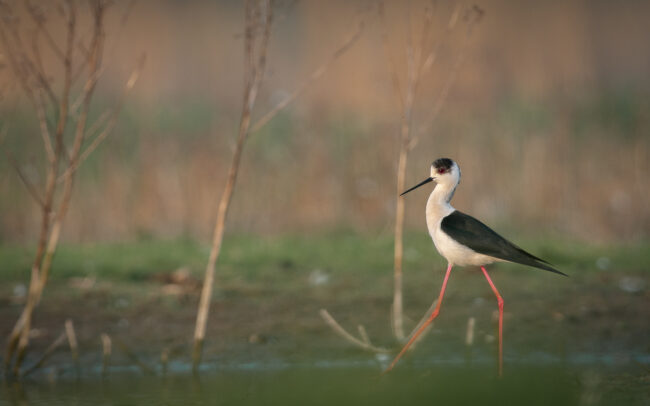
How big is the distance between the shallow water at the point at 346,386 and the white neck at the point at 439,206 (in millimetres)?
1013

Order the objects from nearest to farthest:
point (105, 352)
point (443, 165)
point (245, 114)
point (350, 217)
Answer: point (443, 165)
point (245, 114)
point (105, 352)
point (350, 217)

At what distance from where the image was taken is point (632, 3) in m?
19.8

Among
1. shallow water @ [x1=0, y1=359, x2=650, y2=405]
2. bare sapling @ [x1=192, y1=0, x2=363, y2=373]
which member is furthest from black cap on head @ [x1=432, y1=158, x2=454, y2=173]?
shallow water @ [x1=0, y1=359, x2=650, y2=405]

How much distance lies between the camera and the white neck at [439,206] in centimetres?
493

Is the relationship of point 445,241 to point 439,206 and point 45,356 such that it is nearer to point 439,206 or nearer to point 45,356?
point 439,206

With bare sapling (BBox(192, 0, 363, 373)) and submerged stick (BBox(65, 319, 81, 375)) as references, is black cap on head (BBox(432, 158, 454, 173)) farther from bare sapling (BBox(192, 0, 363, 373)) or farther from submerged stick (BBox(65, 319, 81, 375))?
submerged stick (BBox(65, 319, 81, 375))

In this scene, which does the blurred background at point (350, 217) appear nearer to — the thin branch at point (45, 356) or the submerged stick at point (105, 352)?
the submerged stick at point (105, 352)

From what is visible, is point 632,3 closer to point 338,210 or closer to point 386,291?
point 338,210

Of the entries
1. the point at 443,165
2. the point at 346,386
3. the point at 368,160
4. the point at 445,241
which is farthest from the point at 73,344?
the point at 368,160

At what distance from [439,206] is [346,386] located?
1.27 m

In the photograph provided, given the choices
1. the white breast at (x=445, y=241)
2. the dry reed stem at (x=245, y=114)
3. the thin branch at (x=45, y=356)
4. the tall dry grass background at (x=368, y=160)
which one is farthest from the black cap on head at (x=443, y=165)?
the tall dry grass background at (x=368, y=160)

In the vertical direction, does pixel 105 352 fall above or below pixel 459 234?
below

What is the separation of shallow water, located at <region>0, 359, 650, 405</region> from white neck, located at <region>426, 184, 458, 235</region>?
101 cm

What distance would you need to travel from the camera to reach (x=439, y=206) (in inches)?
195
